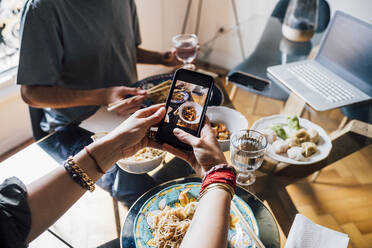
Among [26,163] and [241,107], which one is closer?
[26,163]

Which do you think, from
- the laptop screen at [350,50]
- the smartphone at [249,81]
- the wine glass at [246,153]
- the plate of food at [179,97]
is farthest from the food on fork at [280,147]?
the laptop screen at [350,50]

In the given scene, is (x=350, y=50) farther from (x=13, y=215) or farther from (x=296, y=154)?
(x=13, y=215)

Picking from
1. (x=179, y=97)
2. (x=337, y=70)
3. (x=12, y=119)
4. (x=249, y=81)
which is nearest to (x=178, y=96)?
(x=179, y=97)

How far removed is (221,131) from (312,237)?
1.38ft

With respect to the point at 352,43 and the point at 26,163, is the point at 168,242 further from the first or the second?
the point at 352,43

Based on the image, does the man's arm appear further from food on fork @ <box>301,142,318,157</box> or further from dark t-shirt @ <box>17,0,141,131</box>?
food on fork @ <box>301,142,318,157</box>

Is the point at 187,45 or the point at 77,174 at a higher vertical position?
the point at 187,45

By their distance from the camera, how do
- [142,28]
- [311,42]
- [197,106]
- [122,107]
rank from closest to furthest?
[197,106] < [122,107] < [311,42] < [142,28]

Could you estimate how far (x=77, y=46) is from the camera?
1.12 m

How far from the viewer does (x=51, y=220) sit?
0.65m

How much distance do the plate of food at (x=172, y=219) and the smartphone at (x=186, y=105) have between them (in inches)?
5.6

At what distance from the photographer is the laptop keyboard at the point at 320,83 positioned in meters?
1.15

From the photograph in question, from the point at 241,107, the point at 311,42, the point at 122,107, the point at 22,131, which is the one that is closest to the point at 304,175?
the point at 241,107

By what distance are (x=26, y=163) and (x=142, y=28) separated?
1827 mm
